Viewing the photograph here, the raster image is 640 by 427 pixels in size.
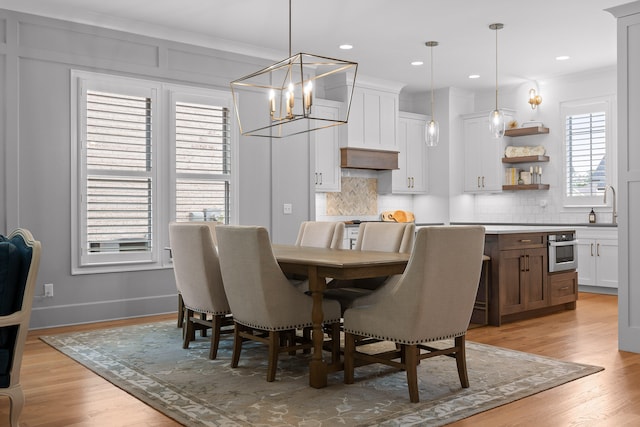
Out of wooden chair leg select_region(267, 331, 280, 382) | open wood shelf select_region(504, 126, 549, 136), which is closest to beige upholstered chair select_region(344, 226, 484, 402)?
wooden chair leg select_region(267, 331, 280, 382)

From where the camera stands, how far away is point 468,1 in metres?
5.05

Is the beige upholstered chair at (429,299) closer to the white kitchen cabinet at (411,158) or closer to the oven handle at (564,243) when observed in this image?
the oven handle at (564,243)

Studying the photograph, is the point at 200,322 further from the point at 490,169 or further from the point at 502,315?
the point at 490,169

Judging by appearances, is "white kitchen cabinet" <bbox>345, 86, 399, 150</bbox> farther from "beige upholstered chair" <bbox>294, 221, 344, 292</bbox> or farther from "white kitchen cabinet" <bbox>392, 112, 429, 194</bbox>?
"beige upholstered chair" <bbox>294, 221, 344, 292</bbox>

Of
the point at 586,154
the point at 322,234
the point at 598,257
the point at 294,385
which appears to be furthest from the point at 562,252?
the point at 294,385

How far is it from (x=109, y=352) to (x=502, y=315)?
125 inches

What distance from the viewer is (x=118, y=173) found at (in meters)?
5.52

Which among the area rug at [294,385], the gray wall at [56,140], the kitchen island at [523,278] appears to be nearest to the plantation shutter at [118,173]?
the gray wall at [56,140]

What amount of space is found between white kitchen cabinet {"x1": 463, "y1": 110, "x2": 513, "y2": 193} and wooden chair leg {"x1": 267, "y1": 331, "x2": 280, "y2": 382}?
18.3 ft

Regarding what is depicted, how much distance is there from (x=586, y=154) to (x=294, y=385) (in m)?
5.70

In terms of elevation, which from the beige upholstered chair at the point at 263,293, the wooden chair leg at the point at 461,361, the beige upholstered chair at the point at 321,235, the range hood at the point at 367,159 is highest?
the range hood at the point at 367,159

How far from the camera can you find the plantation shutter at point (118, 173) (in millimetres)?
5398

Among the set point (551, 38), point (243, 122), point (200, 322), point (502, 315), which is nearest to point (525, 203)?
point (551, 38)

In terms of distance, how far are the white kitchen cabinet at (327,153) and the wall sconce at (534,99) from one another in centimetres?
257
